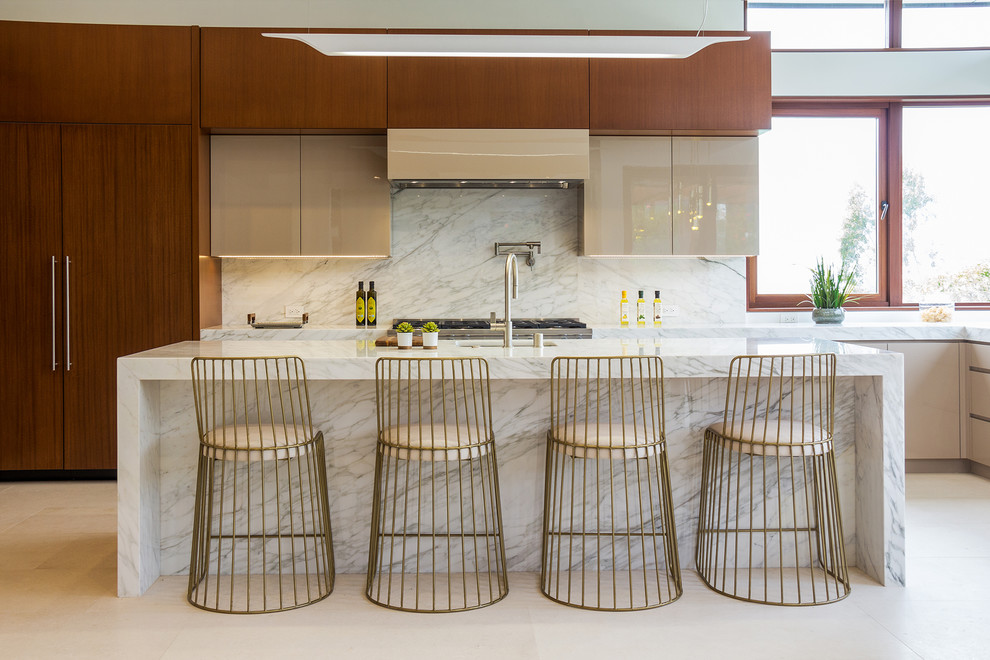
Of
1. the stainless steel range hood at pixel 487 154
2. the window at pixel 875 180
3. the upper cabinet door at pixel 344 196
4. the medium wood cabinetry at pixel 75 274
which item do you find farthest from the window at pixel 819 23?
the medium wood cabinetry at pixel 75 274

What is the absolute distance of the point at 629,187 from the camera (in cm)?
459

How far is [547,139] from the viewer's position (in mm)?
4438

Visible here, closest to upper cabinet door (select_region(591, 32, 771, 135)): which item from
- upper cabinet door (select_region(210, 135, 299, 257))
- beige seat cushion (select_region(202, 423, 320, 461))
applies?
upper cabinet door (select_region(210, 135, 299, 257))

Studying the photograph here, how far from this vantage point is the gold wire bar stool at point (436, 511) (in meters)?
2.64

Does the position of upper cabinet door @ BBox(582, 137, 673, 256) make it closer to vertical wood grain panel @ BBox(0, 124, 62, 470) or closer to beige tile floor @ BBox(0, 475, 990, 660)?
beige tile floor @ BBox(0, 475, 990, 660)

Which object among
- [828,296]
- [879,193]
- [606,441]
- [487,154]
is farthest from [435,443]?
[879,193]

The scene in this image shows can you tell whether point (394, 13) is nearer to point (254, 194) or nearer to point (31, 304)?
point (254, 194)

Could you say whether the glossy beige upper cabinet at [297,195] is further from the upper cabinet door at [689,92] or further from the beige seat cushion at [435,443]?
the beige seat cushion at [435,443]

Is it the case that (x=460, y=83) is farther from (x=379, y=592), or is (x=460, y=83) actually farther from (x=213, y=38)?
(x=379, y=592)

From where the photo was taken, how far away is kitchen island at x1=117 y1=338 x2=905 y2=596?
2.74 m

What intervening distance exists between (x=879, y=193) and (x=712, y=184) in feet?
4.51

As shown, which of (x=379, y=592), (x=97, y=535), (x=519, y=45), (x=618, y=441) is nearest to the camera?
(x=618, y=441)

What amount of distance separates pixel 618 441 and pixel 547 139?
2.47 m

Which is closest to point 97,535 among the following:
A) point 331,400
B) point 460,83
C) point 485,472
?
point 331,400
